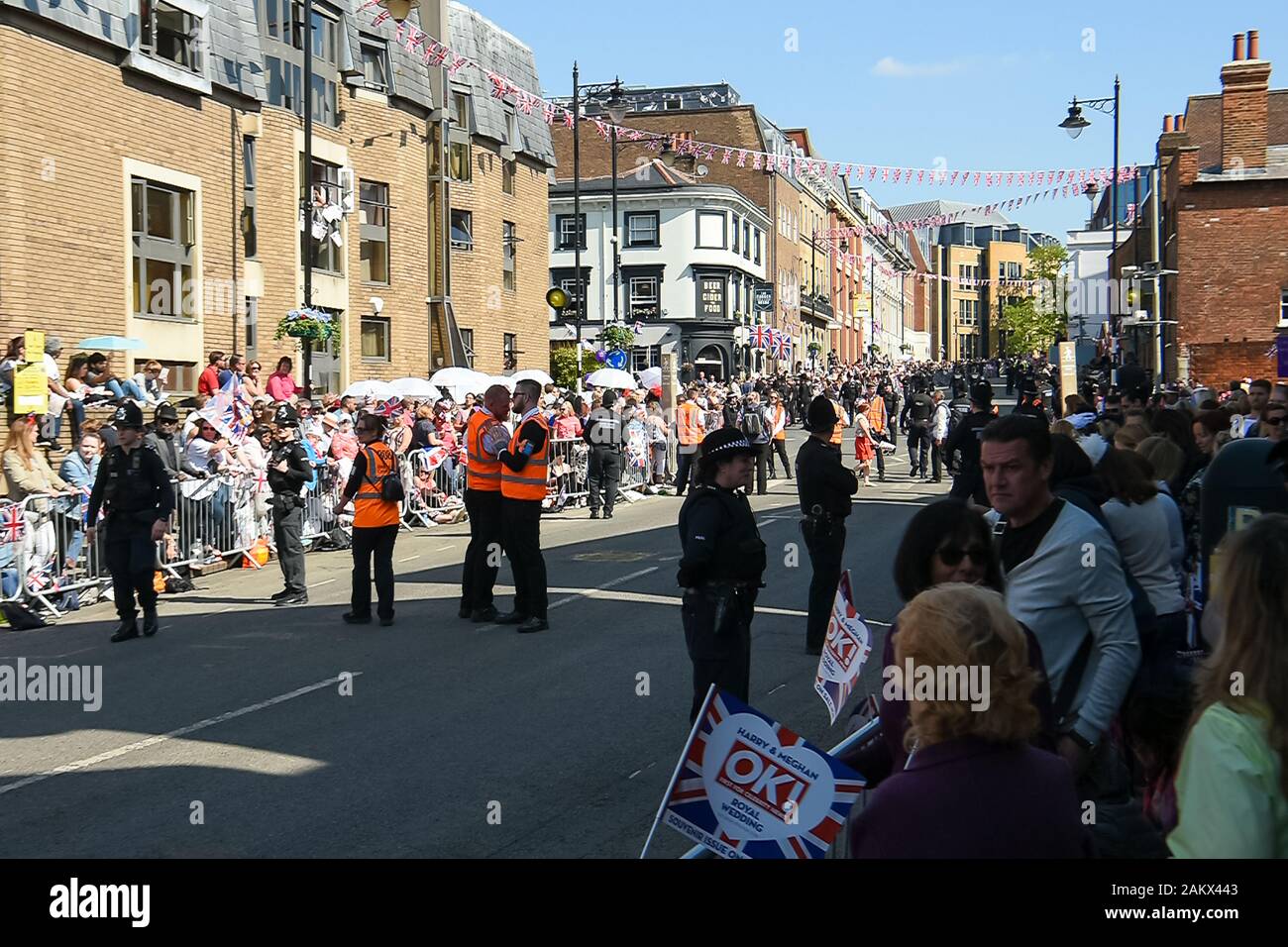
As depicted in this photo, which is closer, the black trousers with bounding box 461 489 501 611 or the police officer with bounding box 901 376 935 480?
the black trousers with bounding box 461 489 501 611

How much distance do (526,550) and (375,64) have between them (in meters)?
24.4

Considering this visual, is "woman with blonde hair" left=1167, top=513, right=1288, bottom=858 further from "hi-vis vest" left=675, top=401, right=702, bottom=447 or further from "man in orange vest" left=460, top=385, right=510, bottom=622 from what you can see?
"hi-vis vest" left=675, top=401, right=702, bottom=447

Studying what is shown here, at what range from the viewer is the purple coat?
2.87 metres

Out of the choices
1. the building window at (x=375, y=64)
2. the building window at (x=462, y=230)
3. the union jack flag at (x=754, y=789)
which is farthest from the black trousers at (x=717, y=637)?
the building window at (x=462, y=230)

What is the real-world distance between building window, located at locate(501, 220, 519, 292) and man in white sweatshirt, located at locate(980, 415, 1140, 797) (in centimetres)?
3727

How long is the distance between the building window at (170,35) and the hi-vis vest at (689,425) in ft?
35.9

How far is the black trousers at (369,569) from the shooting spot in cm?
1191

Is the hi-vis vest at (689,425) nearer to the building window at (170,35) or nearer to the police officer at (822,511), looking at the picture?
the building window at (170,35)

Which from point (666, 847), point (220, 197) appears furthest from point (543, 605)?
point (220, 197)

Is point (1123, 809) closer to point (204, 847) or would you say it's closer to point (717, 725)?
point (717, 725)

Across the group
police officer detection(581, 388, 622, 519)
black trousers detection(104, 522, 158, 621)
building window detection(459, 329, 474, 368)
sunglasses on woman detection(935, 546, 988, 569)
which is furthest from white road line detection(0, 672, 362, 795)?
building window detection(459, 329, 474, 368)

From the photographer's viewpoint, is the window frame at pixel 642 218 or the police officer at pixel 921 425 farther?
the window frame at pixel 642 218
